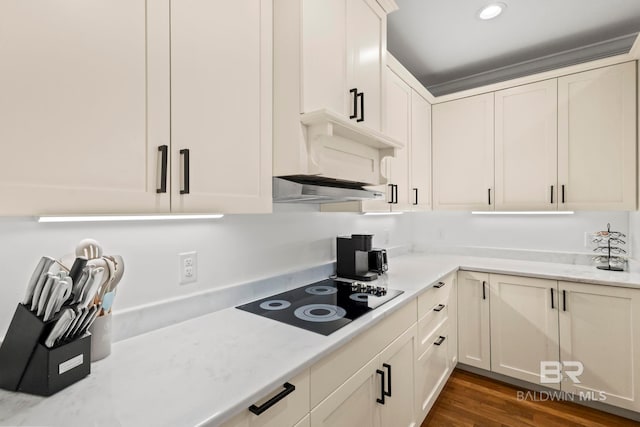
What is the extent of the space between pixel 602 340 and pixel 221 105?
2.68m

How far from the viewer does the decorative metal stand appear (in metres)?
2.35

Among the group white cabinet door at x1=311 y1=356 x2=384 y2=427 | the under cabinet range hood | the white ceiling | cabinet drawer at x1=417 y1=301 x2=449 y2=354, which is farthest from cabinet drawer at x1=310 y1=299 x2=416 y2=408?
the white ceiling

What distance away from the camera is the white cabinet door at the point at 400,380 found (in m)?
1.45

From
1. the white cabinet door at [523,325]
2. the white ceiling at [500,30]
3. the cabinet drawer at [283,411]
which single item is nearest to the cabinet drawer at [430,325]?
the white cabinet door at [523,325]

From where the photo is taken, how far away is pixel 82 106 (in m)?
0.76

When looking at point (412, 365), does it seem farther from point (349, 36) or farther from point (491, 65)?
point (491, 65)

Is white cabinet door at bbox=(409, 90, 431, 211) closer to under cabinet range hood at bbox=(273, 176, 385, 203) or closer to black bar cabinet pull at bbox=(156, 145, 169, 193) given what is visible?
under cabinet range hood at bbox=(273, 176, 385, 203)

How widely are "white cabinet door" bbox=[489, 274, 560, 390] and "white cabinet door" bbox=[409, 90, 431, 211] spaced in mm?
843

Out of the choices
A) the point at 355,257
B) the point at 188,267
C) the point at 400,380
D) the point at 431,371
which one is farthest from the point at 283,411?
the point at 431,371

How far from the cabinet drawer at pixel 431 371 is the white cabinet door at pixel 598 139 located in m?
1.42

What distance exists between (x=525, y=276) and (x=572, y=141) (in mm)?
1095

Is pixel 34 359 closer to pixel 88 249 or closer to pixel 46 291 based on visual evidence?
pixel 46 291

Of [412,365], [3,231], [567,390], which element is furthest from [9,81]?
[567,390]

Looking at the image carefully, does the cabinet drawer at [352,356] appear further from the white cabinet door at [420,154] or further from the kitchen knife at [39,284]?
the white cabinet door at [420,154]
